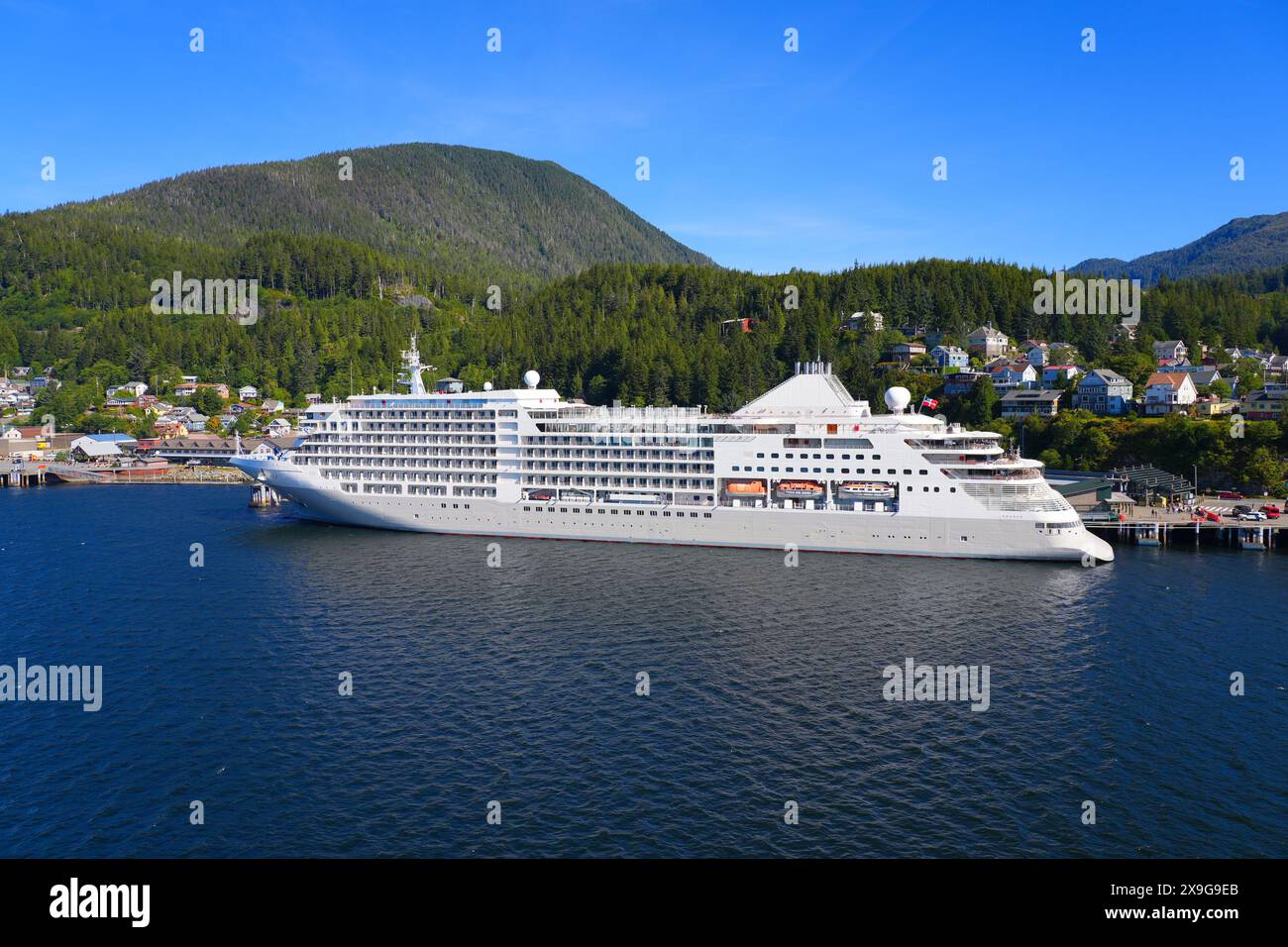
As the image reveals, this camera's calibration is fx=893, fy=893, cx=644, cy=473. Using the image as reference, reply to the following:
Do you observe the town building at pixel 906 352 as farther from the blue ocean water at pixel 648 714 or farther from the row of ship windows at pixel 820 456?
the blue ocean water at pixel 648 714

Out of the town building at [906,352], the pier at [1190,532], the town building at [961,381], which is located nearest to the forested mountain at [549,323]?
the town building at [961,381]

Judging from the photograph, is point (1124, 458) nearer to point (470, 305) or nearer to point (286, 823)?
point (286, 823)

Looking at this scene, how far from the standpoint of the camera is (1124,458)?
249ft

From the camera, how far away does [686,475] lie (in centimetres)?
5553

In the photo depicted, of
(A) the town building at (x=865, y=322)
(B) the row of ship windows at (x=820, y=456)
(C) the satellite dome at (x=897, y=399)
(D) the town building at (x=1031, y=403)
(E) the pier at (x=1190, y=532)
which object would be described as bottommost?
(E) the pier at (x=1190, y=532)

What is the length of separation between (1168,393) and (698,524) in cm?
5424

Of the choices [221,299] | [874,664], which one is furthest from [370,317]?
[874,664]

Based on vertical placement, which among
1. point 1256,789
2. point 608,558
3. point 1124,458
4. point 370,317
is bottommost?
point 1256,789

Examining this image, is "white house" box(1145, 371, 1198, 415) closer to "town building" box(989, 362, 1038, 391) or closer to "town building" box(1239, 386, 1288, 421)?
"town building" box(1239, 386, 1288, 421)

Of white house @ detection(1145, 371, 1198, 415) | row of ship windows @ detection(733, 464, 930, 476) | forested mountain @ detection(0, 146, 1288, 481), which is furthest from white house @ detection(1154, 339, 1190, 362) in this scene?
row of ship windows @ detection(733, 464, 930, 476)

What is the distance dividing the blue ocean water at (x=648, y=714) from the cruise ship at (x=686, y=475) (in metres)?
3.63

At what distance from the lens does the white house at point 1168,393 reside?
82.2 m

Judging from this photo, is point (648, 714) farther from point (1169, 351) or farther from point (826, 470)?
point (1169, 351)

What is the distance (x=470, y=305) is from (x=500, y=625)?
150 metres
